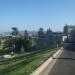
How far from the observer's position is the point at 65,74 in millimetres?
18812

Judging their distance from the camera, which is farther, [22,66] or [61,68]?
[22,66]

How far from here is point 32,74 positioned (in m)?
17.3

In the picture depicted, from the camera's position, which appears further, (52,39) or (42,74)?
(52,39)

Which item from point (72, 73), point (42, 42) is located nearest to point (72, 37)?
point (42, 42)

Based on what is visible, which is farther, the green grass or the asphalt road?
the asphalt road

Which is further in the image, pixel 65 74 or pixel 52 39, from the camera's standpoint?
pixel 52 39

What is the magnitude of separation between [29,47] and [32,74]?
358 feet

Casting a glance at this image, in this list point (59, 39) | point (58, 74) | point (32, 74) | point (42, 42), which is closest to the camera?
point (32, 74)

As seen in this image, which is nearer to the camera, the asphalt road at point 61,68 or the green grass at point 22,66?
the green grass at point 22,66

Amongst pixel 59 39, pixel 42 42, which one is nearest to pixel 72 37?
pixel 59 39

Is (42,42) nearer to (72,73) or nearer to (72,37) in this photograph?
(72,37)

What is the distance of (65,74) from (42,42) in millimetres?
118439

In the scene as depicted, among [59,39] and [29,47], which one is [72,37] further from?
[29,47]

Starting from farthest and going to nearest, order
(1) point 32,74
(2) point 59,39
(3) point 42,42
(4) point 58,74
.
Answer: (3) point 42,42
(2) point 59,39
(4) point 58,74
(1) point 32,74
